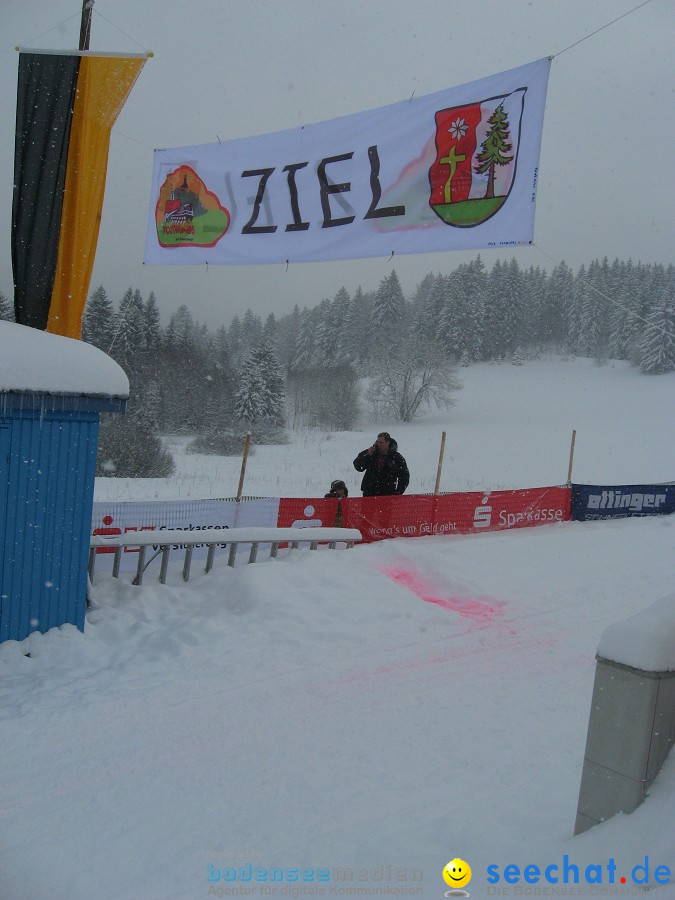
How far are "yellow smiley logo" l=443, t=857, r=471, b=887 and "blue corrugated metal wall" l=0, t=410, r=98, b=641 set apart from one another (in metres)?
4.39

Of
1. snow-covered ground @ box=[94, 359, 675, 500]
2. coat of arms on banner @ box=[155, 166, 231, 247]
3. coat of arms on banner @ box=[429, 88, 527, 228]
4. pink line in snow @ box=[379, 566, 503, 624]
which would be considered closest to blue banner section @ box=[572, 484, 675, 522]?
pink line in snow @ box=[379, 566, 503, 624]

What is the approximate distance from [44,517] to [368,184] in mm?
4554

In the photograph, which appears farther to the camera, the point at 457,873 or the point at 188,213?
the point at 188,213

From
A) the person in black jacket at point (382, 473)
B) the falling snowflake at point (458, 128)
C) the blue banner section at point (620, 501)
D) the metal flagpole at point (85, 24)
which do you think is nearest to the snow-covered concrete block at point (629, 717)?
the falling snowflake at point (458, 128)

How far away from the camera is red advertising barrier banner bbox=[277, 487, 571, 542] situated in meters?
9.92

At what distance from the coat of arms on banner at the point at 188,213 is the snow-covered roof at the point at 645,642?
5.94 metres

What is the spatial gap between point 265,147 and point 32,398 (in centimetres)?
375

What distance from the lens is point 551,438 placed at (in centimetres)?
4891

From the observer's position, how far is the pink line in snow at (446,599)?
759cm

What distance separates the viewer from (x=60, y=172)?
6.59m

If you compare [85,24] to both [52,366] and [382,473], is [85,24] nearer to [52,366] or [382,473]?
[52,366]

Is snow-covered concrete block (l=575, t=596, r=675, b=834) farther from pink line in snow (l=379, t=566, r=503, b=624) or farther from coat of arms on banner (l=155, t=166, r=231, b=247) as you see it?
coat of arms on banner (l=155, t=166, r=231, b=247)

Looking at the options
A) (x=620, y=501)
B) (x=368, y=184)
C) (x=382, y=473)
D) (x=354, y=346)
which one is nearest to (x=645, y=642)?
(x=368, y=184)

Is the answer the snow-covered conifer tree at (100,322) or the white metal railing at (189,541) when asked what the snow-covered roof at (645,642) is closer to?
the white metal railing at (189,541)
